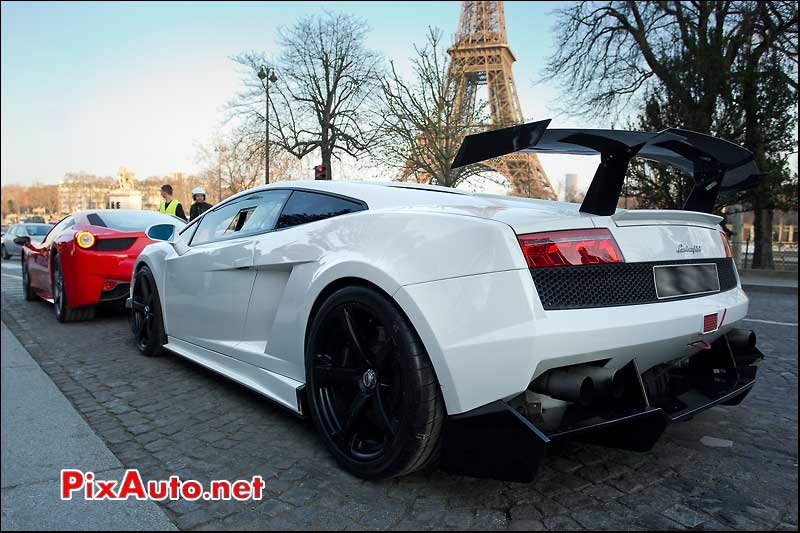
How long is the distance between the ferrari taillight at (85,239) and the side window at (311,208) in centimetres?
370

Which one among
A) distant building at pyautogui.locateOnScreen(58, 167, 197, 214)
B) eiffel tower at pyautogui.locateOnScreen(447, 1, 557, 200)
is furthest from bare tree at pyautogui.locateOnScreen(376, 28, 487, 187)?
distant building at pyautogui.locateOnScreen(58, 167, 197, 214)

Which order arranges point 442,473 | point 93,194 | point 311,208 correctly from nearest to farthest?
point 442,473 < point 311,208 < point 93,194

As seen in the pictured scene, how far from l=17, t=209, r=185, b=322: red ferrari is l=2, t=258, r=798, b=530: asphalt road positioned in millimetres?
2350

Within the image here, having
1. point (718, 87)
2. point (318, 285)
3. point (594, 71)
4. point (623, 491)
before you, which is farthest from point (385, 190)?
point (594, 71)

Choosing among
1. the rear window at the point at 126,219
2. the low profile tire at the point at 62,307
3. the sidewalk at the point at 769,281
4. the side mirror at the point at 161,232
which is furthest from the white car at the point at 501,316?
the sidewalk at the point at 769,281

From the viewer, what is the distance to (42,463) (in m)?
2.23

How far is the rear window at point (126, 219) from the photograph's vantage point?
6129 millimetres

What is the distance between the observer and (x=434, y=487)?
226cm

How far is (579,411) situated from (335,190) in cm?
157

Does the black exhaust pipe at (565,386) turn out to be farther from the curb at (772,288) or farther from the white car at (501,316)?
the curb at (772,288)

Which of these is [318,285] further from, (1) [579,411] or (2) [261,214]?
(1) [579,411]

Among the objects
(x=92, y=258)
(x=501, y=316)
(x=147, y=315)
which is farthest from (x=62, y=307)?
(x=501, y=316)

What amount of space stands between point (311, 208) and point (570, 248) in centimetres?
141

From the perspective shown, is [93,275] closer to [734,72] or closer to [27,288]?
[27,288]
